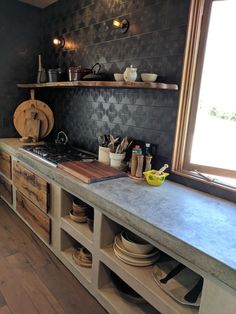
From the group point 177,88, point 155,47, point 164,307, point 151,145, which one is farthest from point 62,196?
point 155,47

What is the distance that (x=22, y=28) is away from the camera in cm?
279

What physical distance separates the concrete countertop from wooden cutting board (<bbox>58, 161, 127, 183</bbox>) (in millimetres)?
45

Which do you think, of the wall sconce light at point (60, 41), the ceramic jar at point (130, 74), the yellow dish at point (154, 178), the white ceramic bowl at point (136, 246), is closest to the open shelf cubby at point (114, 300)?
the white ceramic bowl at point (136, 246)

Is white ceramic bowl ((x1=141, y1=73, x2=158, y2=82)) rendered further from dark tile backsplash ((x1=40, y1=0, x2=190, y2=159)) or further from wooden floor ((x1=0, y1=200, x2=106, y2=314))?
wooden floor ((x1=0, y1=200, x2=106, y2=314))

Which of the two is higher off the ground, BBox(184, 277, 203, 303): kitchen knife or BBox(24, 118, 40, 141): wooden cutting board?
BBox(24, 118, 40, 141): wooden cutting board

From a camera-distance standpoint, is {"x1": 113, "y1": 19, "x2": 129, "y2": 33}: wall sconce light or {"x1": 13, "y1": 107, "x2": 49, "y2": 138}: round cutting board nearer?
{"x1": 113, "y1": 19, "x2": 129, "y2": 33}: wall sconce light

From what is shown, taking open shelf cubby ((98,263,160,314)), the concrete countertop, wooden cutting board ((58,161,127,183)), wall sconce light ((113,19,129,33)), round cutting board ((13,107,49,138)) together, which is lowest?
open shelf cubby ((98,263,160,314))

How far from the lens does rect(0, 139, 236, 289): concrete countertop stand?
3.04 ft

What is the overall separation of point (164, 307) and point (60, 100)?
7.66ft

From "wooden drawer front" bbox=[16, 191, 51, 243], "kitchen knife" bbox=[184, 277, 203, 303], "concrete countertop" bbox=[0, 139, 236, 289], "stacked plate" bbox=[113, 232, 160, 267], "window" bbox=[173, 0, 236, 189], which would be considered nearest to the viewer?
"concrete countertop" bbox=[0, 139, 236, 289]

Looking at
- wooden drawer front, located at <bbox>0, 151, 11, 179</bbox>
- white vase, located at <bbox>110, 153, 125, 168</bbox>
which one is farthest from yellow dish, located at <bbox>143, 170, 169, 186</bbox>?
wooden drawer front, located at <bbox>0, 151, 11, 179</bbox>

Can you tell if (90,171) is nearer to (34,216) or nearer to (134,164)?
(134,164)

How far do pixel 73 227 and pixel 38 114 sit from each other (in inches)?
64.2

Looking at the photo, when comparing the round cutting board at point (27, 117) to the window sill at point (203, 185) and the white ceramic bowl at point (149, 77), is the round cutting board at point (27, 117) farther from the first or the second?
the window sill at point (203, 185)
